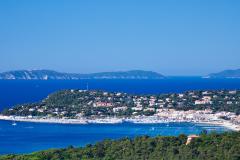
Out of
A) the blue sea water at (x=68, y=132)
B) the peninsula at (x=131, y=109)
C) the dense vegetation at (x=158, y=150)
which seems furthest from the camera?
the peninsula at (x=131, y=109)

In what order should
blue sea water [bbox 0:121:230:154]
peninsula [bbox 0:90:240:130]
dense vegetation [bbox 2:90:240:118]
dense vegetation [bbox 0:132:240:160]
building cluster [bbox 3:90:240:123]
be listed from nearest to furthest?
1. dense vegetation [bbox 0:132:240:160]
2. blue sea water [bbox 0:121:230:154]
3. peninsula [bbox 0:90:240:130]
4. building cluster [bbox 3:90:240:123]
5. dense vegetation [bbox 2:90:240:118]

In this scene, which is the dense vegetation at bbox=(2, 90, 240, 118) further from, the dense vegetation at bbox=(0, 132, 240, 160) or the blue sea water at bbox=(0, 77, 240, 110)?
the dense vegetation at bbox=(0, 132, 240, 160)

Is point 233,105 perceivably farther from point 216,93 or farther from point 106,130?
point 106,130

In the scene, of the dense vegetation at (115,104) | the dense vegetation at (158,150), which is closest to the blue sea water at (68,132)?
the dense vegetation at (115,104)

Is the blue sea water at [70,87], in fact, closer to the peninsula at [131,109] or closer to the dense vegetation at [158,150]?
the peninsula at [131,109]

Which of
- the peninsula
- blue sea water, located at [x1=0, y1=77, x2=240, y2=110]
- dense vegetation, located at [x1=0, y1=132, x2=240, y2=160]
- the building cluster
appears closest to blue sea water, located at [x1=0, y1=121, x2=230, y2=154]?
the peninsula

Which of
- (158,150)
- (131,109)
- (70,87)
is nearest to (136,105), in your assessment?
(131,109)
